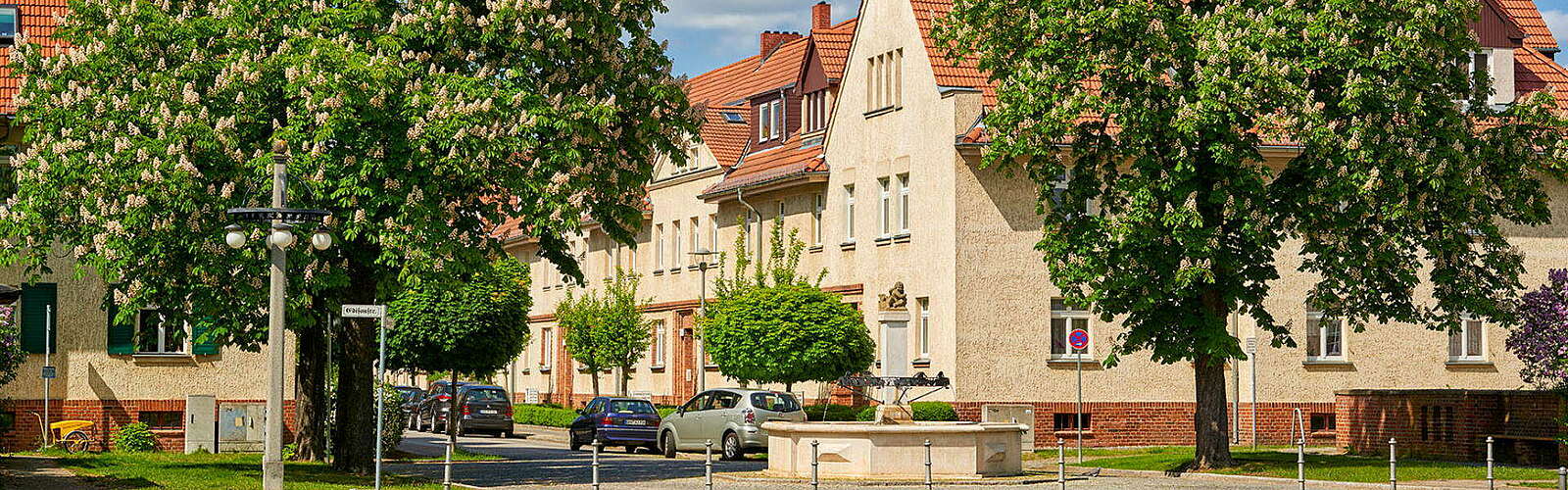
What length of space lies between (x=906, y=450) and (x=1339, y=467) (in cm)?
737

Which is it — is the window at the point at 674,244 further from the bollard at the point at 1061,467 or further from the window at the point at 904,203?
the bollard at the point at 1061,467

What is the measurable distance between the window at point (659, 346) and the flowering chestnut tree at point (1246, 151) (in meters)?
27.3

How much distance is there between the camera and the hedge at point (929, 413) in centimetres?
3966

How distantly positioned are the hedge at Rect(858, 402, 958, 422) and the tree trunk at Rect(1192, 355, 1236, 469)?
28.7 feet

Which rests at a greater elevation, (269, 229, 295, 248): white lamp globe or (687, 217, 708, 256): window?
(687, 217, 708, 256): window

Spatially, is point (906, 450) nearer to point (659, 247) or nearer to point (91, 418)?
point (91, 418)

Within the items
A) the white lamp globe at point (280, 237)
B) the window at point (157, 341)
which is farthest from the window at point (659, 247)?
the white lamp globe at point (280, 237)

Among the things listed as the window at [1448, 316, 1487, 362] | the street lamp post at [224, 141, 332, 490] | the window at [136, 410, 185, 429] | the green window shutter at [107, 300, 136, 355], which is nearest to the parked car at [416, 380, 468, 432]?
the window at [136, 410, 185, 429]

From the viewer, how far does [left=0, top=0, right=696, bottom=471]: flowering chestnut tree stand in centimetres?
2584

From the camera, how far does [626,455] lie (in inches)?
1592

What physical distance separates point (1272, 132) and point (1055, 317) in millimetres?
13535

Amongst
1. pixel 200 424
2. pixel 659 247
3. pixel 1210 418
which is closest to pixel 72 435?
A: pixel 200 424

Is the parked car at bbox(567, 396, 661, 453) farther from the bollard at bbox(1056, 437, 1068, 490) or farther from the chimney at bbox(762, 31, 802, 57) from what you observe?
the chimney at bbox(762, 31, 802, 57)

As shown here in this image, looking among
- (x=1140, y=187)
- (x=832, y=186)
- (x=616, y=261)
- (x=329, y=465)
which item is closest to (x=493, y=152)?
(x=329, y=465)
